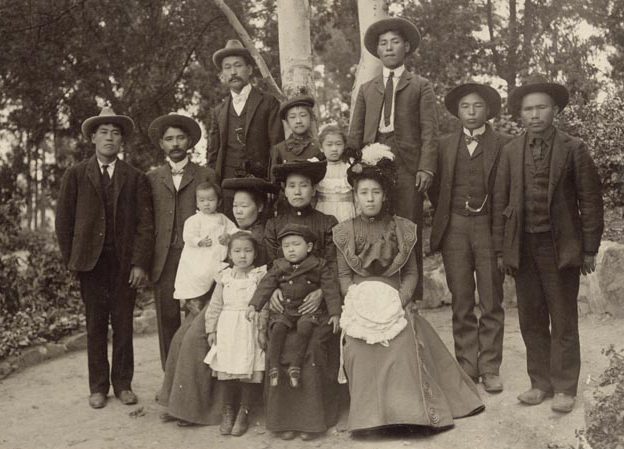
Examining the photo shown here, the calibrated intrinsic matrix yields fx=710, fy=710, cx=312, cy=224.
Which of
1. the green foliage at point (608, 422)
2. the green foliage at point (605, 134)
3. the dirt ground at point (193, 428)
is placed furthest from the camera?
the green foliage at point (605, 134)

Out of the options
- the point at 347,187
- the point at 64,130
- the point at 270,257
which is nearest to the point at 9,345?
the point at 270,257

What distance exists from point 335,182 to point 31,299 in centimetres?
543

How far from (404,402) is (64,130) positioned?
36.5 ft

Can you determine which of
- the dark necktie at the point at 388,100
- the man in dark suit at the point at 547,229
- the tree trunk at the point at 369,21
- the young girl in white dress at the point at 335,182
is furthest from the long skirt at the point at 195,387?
the tree trunk at the point at 369,21

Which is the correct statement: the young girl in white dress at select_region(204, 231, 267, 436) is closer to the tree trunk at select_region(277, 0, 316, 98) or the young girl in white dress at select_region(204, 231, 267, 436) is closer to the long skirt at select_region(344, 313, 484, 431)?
the long skirt at select_region(344, 313, 484, 431)

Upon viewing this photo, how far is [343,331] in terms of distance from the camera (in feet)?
16.7

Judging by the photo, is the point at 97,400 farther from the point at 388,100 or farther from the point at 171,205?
the point at 388,100

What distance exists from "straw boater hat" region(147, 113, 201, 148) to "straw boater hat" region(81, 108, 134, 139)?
8.3 inches

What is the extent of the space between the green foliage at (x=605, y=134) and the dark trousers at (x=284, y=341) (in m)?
5.85

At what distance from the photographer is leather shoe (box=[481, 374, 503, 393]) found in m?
5.39

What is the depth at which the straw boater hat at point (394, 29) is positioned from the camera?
5.74 metres

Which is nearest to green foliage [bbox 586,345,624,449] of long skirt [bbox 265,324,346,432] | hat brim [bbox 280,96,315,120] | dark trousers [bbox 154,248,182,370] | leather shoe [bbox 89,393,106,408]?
long skirt [bbox 265,324,346,432]

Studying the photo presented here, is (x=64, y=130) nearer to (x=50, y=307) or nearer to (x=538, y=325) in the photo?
(x=50, y=307)

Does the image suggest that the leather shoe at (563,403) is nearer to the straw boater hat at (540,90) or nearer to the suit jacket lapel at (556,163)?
the suit jacket lapel at (556,163)
